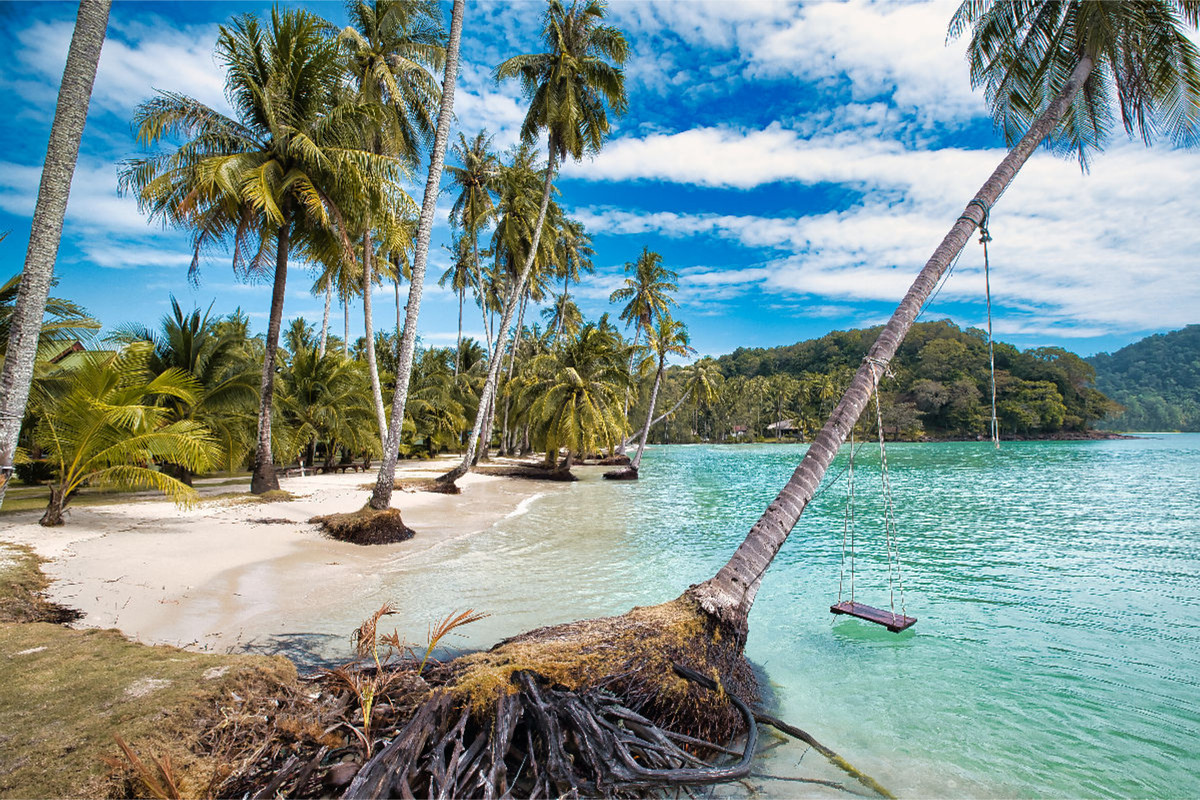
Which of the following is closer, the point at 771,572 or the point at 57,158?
the point at 57,158

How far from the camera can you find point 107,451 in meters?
8.90

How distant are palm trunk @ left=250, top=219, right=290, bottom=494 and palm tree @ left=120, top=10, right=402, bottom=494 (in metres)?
0.03

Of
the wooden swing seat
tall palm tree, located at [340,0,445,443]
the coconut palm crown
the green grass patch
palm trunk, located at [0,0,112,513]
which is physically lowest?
the wooden swing seat

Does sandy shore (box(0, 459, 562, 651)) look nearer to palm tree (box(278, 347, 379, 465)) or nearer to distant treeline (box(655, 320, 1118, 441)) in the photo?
palm tree (box(278, 347, 379, 465))

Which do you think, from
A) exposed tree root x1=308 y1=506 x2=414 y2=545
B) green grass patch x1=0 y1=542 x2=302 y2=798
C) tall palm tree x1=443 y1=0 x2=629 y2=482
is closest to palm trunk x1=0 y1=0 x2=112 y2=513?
green grass patch x1=0 y1=542 x2=302 y2=798

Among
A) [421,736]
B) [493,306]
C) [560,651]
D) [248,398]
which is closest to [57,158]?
[421,736]

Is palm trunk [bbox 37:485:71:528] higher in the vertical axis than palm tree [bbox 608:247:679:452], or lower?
lower

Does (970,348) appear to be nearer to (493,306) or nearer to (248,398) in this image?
(493,306)

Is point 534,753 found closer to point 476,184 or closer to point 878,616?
point 878,616

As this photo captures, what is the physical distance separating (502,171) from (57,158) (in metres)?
23.3

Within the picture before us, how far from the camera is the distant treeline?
84.2 meters

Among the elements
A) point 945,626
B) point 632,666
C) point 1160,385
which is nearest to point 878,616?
point 945,626

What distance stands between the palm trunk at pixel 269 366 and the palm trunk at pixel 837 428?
13483 mm

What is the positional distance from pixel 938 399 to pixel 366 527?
9748 centimetres
